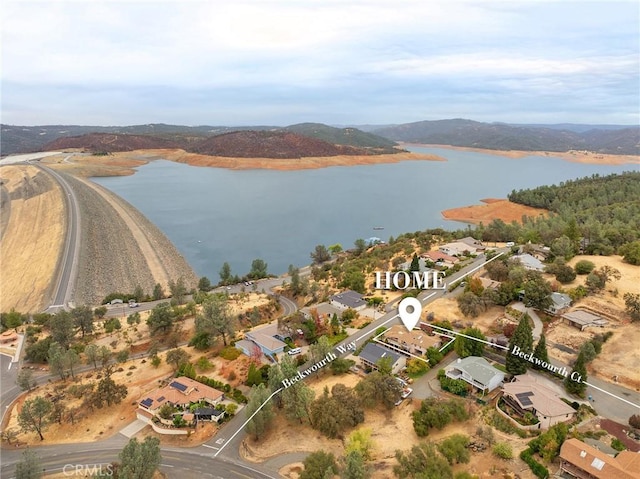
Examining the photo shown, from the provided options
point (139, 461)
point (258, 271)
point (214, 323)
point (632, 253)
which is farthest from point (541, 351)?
point (258, 271)

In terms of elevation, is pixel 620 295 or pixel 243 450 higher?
pixel 620 295

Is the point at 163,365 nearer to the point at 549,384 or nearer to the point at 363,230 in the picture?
the point at 549,384

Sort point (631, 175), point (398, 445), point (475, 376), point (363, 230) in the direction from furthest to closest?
point (631, 175), point (363, 230), point (475, 376), point (398, 445)

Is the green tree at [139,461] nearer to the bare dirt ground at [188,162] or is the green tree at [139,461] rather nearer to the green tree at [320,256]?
the green tree at [320,256]

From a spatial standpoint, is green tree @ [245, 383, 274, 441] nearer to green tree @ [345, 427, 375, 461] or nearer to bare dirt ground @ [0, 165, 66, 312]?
green tree @ [345, 427, 375, 461]

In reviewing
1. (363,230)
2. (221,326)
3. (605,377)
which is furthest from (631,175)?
(221,326)

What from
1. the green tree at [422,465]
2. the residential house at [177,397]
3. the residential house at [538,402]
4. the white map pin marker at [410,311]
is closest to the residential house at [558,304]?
the white map pin marker at [410,311]
